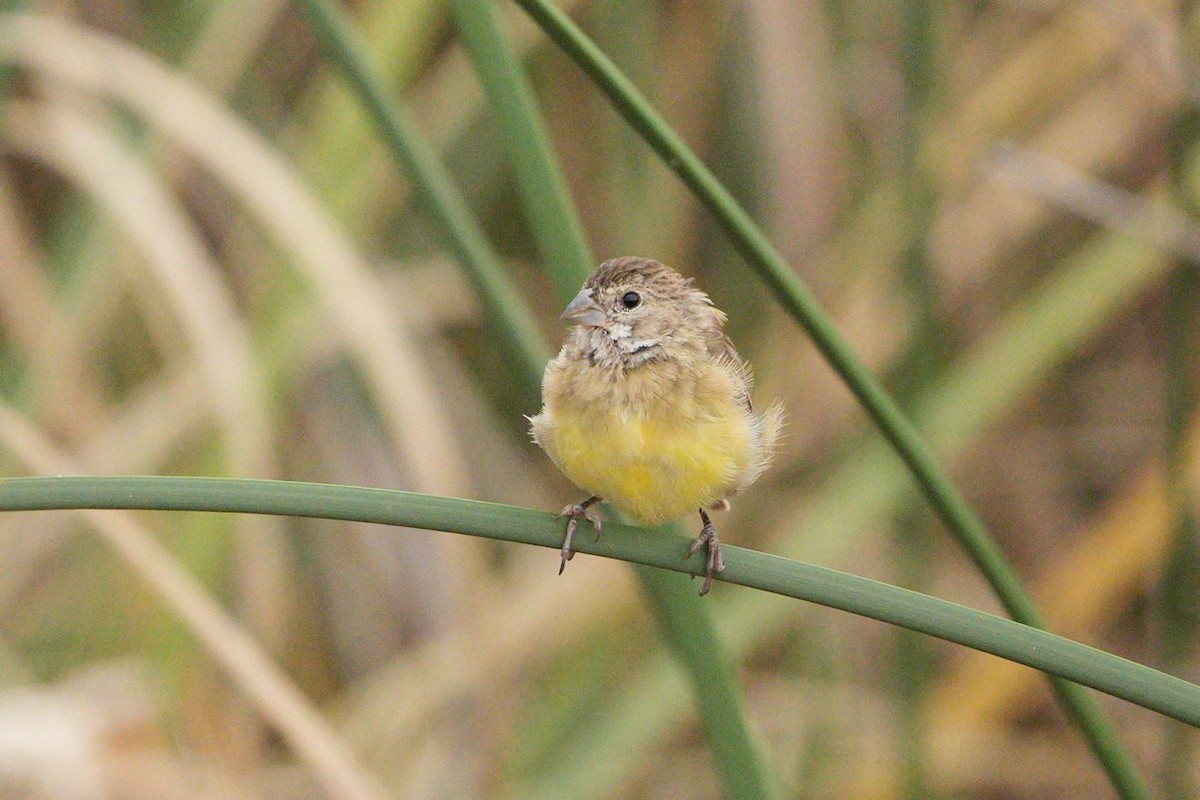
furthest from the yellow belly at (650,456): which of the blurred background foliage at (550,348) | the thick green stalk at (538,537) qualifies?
the blurred background foliage at (550,348)

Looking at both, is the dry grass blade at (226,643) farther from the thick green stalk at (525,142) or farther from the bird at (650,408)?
the thick green stalk at (525,142)

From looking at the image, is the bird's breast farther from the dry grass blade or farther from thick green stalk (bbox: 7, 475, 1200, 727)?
the dry grass blade

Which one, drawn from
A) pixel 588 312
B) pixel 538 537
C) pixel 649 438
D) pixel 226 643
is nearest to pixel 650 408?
pixel 649 438

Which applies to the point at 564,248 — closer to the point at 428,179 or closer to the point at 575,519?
the point at 428,179

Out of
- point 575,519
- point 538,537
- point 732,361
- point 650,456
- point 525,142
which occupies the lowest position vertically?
point 538,537

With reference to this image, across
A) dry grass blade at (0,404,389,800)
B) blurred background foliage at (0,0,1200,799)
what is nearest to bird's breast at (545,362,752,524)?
blurred background foliage at (0,0,1200,799)

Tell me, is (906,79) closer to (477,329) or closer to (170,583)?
(170,583)
